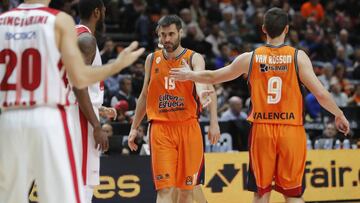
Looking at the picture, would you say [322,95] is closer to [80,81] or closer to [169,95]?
[169,95]

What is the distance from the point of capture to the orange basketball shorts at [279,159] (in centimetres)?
773

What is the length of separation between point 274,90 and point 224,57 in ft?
33.1

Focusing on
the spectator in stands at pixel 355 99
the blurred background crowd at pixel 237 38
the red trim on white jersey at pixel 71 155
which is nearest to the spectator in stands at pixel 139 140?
the blurred background crowd at pixel 237 38

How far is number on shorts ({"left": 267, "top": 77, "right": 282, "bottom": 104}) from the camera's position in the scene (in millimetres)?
Result: 7729

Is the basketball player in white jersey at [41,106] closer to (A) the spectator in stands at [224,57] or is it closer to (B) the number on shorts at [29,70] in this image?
(B) the number on shorts at [29,70]

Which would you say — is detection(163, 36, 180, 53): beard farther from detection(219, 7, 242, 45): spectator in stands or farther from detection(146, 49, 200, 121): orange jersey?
detection(219, 7, 242, 45): spectator in stands

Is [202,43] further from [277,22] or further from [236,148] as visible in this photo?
[277,22]

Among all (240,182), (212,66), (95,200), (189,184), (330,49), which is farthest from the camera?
(330,49)

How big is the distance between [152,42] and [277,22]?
1060 cm

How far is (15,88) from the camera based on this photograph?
5441 millimetres

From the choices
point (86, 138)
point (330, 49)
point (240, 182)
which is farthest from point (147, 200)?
point (330, 49)

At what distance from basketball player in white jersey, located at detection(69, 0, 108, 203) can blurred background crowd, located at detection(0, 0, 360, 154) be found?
647cm

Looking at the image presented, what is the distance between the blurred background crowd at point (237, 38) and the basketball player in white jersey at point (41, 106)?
8.49m

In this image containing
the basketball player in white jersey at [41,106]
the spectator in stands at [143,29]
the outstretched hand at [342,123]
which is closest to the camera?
the basketball player in white jersey at [41,106]
